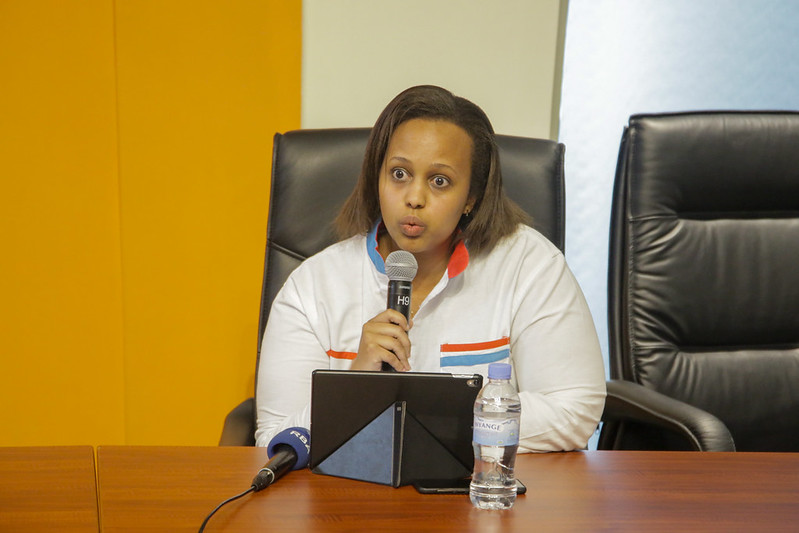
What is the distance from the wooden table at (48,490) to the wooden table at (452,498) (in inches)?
0.8

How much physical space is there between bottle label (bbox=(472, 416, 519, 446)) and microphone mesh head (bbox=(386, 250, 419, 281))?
28 cm

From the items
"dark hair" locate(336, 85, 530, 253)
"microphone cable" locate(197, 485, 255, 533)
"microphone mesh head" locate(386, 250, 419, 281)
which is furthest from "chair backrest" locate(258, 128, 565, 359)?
"microphone cable" locate(197, 485, 255, 533)

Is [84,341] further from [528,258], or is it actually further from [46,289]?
[528,258]

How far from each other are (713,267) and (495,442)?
1.06m

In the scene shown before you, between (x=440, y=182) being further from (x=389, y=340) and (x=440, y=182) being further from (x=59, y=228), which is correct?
(x=59, y=228)

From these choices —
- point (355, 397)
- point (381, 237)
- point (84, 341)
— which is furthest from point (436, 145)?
point (84, 341)

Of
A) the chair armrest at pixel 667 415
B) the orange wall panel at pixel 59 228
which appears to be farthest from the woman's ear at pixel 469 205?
the orange wall panel at pixel 59 228

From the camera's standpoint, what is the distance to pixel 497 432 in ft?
3.13

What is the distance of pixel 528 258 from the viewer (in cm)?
155

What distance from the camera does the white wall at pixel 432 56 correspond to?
2061mm

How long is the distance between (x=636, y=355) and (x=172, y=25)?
1421 millimetres

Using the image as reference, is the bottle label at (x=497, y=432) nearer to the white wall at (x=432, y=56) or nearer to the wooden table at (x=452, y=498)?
the wooden table at (x=452, y=498)

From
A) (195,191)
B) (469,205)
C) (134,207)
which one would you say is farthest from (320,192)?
(134,207)

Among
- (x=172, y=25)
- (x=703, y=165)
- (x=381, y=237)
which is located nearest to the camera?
(x=381, y=237)
